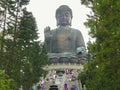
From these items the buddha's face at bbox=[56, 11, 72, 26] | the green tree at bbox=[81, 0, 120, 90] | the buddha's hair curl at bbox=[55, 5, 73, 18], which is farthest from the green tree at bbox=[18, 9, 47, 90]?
the buddha's hair curl at bbox=[55, 5, 73, 18]

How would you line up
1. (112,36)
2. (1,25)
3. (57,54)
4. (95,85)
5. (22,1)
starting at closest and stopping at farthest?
(112,36)
(95,85)
(1,25)
(22,1)
(57,54)

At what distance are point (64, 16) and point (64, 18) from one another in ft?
0.91

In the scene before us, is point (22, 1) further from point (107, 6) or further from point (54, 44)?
point (54, 44)

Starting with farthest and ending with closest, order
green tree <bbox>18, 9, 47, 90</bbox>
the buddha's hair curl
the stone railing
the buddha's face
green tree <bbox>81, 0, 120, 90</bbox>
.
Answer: the buddha's hair curl, the buddha's face, the stone railing, green tree <bbox>18, 9, 47, 90</bbox>, green tree <bbox>81, 0, 120, 90</bbox>

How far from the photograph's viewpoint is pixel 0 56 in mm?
23688

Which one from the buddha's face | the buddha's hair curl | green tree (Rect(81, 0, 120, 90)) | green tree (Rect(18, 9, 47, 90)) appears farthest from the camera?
the buddha's hair curl

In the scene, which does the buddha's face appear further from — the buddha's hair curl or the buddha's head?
the buddha's hair curl

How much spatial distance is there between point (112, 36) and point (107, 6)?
1.23 metres

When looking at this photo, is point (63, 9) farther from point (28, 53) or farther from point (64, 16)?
point (28, 53)

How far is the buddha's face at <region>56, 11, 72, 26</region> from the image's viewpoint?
175ft

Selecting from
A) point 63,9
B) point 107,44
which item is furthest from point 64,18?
point 107,44

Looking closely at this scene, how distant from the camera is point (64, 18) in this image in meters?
53.4

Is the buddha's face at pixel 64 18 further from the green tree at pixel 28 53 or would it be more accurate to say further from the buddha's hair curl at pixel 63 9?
the green tree at pixel 28 53

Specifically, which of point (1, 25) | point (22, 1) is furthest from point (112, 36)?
point (22, 1)
